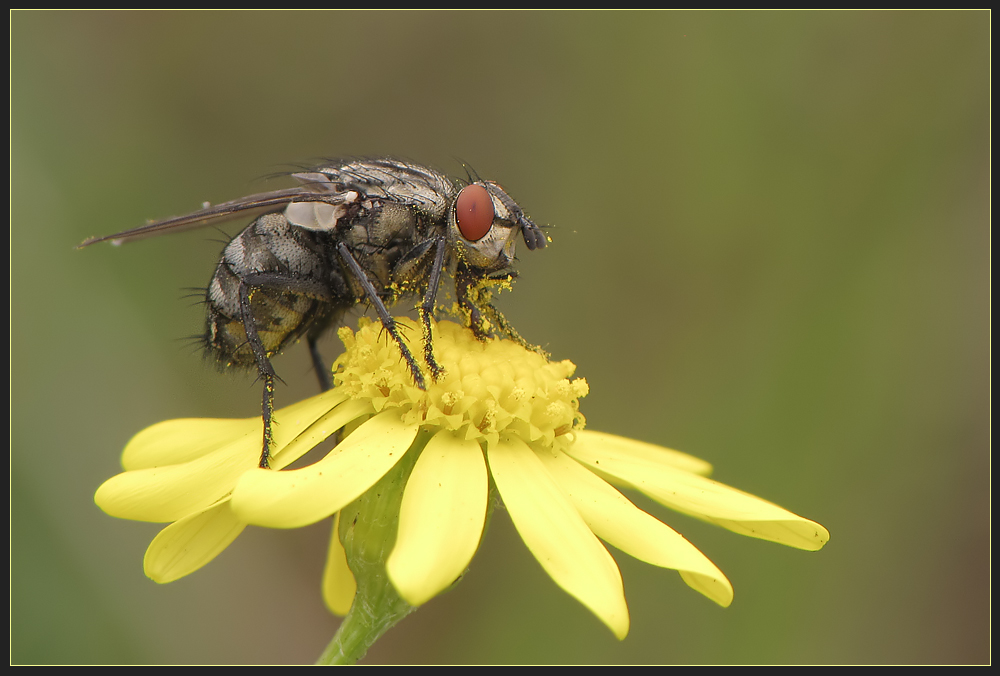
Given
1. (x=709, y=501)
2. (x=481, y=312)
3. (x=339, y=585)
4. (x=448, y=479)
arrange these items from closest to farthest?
(x=448, y=479) → (x=709, y=501) → (x=481, y=312) → (x=339, y=585)

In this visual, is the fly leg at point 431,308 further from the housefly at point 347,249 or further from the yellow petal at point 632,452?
the yellow petal at point 632,452

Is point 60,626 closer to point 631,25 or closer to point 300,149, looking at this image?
point 300,149

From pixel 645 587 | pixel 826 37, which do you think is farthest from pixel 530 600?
pixel 826 37

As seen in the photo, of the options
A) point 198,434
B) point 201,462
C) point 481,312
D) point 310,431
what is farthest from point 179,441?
point 481,312

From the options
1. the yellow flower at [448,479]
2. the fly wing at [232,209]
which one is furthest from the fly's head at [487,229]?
the fly wing at [232,209]

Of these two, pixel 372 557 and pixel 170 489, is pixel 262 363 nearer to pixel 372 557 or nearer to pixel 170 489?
pixel 170 489

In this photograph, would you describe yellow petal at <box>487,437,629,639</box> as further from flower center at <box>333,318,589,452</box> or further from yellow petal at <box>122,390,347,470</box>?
yellow petal at <box>122,390,347,470</box>
